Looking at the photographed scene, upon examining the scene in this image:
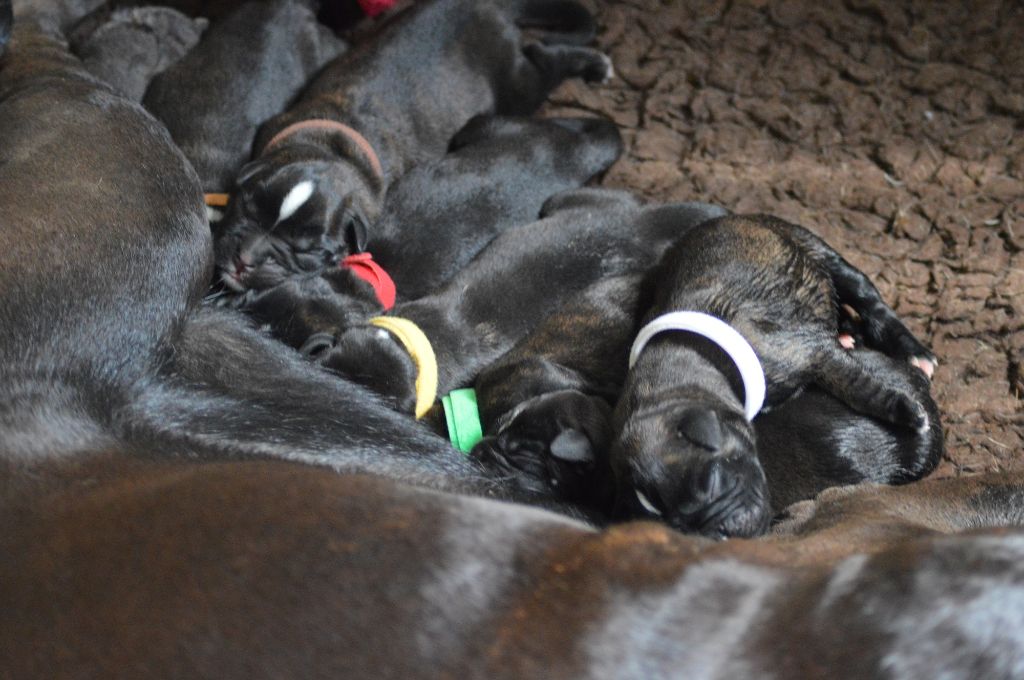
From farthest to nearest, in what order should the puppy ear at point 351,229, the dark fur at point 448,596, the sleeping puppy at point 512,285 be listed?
the puppy ear at point 351,229 → the sleeping puppy at point 512,285 → the dark fur at point 448,596

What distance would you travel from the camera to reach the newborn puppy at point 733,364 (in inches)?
77.1

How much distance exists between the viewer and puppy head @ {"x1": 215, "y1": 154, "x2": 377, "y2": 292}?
8.87 feet

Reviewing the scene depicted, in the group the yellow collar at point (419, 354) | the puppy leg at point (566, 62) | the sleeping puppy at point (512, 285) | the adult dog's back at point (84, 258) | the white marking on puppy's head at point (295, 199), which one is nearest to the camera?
the adult dog's back at point (84, 258)

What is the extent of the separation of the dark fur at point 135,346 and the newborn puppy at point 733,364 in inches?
15.5

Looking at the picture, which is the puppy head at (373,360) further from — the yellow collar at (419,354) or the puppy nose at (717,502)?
the puppy nose at (717,502)

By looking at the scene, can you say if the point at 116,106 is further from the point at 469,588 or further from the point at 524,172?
the point at 469,588

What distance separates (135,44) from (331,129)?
70 cm

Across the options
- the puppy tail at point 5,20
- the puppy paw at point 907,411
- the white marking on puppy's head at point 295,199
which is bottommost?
the puppy paw at point 907,411

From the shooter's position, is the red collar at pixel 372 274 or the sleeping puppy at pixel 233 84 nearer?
the red collar at pixel 372 274

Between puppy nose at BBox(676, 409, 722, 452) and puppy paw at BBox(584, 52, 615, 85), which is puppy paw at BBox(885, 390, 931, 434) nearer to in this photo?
puppy nose at BBox(676, 409, 722, 452)

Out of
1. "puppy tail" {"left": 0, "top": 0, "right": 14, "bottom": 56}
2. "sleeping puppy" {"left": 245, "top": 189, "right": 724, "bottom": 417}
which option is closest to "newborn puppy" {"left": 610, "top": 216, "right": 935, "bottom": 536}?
"sleeping puppy" {"left": 245, "top": 189, "right": 724, "bottom": 417}

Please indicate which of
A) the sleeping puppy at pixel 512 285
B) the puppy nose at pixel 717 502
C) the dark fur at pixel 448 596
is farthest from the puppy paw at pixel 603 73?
the dark fur at pixel 448 596

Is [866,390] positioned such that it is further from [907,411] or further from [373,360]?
[373,360]

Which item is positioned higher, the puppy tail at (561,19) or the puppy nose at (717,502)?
the puppy tail at (561,19)
